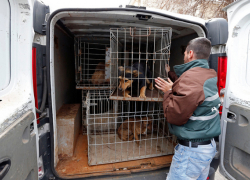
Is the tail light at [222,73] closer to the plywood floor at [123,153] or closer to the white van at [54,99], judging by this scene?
the white van at [54,99]

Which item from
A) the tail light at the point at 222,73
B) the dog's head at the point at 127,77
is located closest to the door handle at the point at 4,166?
the dog's head at the point at 127,77

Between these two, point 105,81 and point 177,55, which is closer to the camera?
point 177,55

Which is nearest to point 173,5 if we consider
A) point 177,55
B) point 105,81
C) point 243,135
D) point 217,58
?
point 177,55

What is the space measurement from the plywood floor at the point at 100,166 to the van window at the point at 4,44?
1614mm

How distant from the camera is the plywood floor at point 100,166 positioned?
2.30m

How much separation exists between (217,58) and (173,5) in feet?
23.9

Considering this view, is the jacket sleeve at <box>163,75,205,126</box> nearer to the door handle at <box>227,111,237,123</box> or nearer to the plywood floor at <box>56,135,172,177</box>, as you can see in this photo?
the door handle at <box>227,111,237,123</box>

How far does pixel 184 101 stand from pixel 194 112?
0.25 meters

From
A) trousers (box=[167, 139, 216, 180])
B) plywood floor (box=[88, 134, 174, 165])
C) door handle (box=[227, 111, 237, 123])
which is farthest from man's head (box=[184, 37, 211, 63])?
plywood floor (box=[88, 134, 174, 165])

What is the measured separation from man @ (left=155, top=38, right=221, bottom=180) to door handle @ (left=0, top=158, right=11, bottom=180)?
4.57ft

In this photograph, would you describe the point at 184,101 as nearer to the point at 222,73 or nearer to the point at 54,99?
the point at 222,73

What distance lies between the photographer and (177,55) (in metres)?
3.57

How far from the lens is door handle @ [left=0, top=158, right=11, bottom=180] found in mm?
983

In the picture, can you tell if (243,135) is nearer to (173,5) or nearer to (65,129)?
(65,129)
